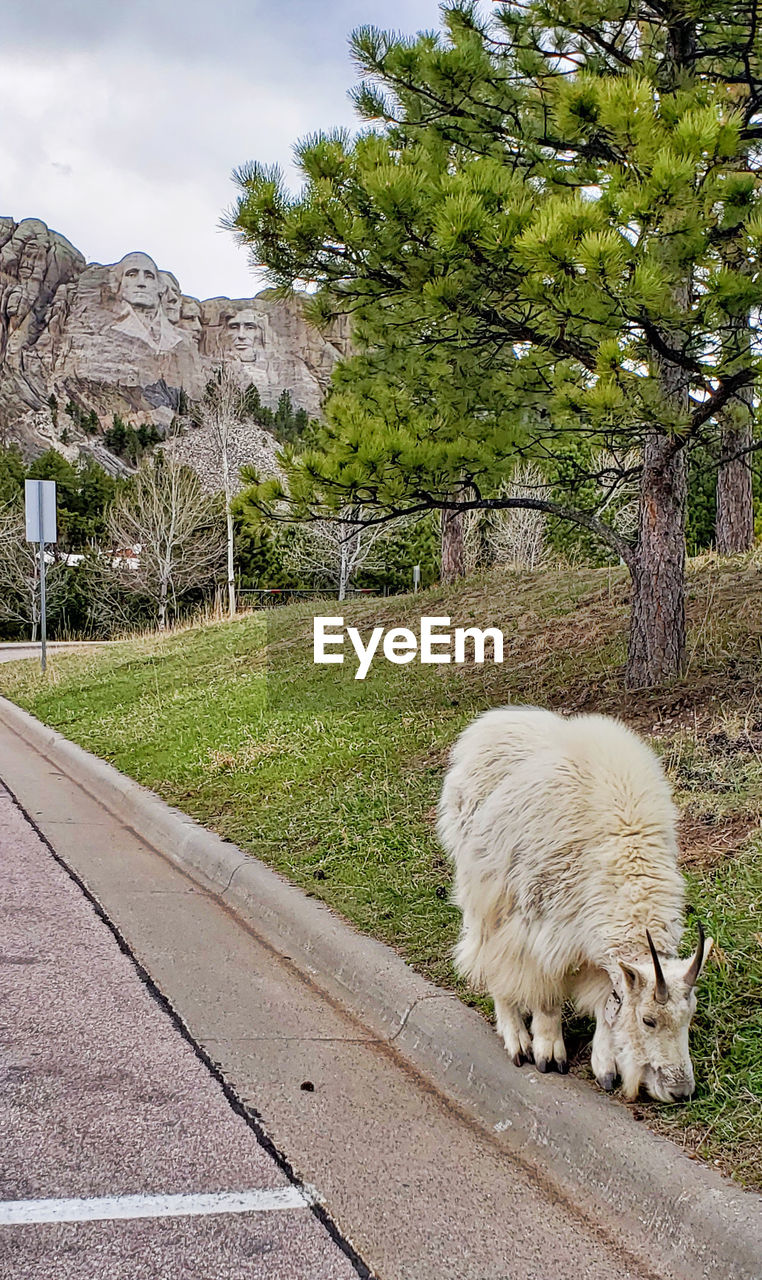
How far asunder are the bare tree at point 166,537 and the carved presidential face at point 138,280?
78.3m

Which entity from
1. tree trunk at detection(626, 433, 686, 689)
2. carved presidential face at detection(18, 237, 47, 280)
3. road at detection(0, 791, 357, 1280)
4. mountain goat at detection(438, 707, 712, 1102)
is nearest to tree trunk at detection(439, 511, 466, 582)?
tree trunk at detection(626, 433, 686, 689)

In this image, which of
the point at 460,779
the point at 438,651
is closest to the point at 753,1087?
the point at 460,779

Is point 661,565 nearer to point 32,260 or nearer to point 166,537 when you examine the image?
point 166,537

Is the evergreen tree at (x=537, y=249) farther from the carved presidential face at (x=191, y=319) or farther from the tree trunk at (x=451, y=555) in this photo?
the carved presidential face at (x=191, y=319)

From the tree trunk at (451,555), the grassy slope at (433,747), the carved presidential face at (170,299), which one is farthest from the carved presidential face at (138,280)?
the grassy slope at (433,747)

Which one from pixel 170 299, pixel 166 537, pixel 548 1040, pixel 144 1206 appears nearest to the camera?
pixel 144 1206

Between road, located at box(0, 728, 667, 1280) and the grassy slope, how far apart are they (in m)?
0.53

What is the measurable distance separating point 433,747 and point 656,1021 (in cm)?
493

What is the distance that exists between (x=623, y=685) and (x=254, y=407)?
237 ft

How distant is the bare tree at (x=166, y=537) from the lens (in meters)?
34.3

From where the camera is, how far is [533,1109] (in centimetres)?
320

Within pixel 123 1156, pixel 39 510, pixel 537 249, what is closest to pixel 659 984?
pixel 123 1156

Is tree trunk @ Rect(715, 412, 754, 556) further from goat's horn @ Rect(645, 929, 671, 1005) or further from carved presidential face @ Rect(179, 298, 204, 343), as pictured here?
carved presidential face @ Rect(179, 298, 204, 343)

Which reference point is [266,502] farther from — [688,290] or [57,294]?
[57,294]
